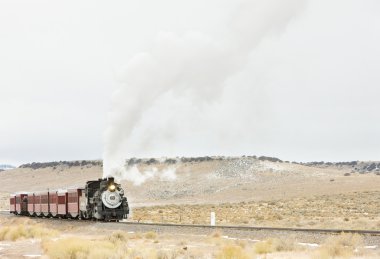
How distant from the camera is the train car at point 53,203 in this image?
144ft

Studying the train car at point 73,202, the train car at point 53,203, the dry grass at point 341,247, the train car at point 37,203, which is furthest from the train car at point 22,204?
the dry grass at point 341,247

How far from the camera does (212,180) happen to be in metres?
112

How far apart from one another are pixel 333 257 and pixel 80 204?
81.3ft

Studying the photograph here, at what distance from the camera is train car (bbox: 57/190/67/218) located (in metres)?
41.5

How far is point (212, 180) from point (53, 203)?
6837cm

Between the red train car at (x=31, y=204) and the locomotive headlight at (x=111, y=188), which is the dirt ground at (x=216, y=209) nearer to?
the red train car at (x=31, y=204)

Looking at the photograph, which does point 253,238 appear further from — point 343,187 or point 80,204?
point 343,187

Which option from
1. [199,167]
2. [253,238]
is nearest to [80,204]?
[253,238]

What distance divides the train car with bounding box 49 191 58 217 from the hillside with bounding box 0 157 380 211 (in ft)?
119

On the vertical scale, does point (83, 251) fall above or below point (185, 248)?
above

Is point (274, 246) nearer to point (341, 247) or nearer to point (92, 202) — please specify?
point (341, 247)

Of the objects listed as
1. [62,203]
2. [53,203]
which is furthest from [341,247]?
[53,203]

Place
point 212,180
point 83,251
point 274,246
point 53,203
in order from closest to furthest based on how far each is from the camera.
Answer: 1. point 83,251
2. point 274,246
3. point 53,203
4. point 212,180

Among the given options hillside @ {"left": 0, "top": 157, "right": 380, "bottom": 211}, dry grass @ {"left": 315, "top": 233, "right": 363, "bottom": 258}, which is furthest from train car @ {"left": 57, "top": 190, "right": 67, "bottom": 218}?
hillside @ {"left": 0, "top": 157, "right": 380, "bottom": 211}
